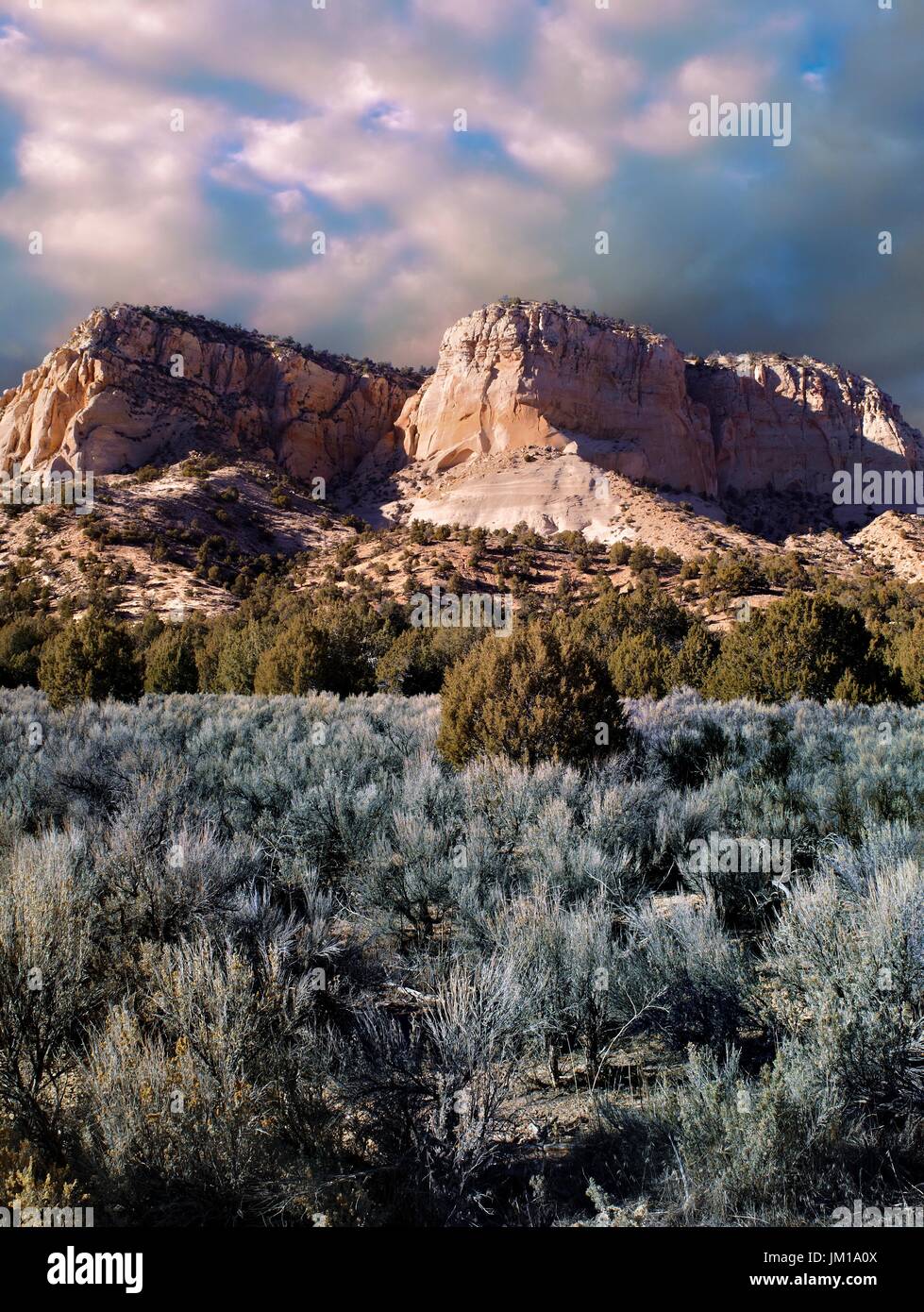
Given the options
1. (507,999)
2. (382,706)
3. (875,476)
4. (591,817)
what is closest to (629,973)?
(507,999)

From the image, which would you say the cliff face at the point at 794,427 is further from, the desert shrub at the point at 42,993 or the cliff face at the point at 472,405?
the desert shrub at the point at 42,993

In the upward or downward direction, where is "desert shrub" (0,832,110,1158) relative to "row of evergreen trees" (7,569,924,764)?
downward

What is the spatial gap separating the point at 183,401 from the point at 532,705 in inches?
3030

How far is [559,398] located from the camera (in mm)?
72938

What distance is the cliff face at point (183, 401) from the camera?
222ft

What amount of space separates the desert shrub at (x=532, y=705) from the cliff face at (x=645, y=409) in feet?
214

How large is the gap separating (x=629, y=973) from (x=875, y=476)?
92.0 m

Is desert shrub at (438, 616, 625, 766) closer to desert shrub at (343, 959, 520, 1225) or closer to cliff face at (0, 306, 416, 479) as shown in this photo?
desert shrub at (343, 959, 520, 1225)

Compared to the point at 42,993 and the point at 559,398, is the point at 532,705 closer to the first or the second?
the point at 42,993

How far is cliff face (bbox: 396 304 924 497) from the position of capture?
72.4 m

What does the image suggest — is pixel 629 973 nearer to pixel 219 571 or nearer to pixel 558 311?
pixel 219 571

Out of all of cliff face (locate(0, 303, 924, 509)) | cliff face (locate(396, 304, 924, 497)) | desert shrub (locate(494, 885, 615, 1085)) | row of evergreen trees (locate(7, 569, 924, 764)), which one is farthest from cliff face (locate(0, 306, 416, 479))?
desert shrub (locate(494, 885, 615, 1085))

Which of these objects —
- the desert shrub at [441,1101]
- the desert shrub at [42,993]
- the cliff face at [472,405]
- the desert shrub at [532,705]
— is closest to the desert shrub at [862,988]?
the desert shrub at [441,1101]

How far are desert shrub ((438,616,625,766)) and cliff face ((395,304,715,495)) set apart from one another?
214 ft
